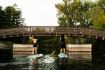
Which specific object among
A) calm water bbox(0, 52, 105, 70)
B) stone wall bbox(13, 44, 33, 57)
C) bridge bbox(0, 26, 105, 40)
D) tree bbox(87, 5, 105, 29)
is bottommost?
calm water bbox(0, 52, 105, 70)

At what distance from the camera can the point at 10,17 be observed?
120125 millimetres

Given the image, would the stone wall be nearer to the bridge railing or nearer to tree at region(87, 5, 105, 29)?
the bridge railing

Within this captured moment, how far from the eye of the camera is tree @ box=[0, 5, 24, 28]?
375 feet

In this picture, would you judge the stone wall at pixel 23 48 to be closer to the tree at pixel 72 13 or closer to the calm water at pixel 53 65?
the calm water at pixel 53 65

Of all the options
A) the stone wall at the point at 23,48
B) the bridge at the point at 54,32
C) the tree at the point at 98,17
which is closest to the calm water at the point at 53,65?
the bridge at the point at 54,32

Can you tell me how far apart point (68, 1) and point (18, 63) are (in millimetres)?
53468

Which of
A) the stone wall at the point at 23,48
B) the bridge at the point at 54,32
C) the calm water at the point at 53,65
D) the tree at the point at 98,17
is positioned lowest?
the calm water at the point at 53,65

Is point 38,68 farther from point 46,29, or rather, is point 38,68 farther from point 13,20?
point 13,20

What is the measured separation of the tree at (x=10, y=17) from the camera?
4496 inches

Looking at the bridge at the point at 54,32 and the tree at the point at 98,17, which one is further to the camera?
the tree at the point at 98,17

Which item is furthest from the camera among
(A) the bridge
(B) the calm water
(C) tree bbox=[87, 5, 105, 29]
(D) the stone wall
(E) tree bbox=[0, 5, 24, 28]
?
(E) tree bbox=[0, 5, 24, 28]

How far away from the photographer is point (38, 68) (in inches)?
2375

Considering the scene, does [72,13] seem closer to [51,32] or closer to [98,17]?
[98,17]

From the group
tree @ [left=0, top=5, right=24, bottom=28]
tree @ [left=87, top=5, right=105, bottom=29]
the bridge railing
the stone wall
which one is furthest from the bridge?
tree @ [left=0, top=5, right=24, bottom=28]
